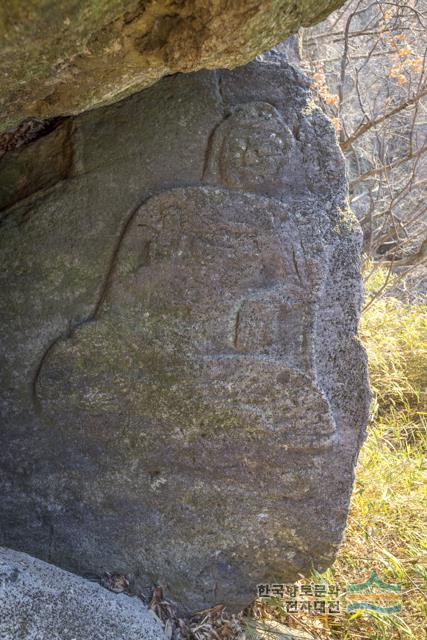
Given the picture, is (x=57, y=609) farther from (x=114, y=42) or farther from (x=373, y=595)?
(x=114, y=42)

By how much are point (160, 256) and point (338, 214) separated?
1.73ft

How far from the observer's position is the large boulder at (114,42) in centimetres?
120

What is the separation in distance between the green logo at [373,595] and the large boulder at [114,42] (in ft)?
5.17

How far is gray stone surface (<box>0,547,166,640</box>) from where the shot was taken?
149cm

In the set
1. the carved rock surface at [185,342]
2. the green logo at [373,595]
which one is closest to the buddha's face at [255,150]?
the carved rock surface at [185,342]

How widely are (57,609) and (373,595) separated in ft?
3.46

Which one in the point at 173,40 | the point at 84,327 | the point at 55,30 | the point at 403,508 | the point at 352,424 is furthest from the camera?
the point at 403,508

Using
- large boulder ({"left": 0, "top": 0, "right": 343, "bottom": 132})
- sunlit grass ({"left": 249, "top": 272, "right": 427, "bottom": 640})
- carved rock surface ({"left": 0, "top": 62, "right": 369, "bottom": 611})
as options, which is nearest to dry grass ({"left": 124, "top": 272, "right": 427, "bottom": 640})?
sunlit grass ({"left": 249, "top": 272, "right": 427, "bottom": 640})

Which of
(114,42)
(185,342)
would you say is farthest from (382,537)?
(114,42)

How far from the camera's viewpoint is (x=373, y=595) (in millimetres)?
2180

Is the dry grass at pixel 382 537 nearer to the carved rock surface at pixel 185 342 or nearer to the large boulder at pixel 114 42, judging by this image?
the carved rock surface at pixel 185 342

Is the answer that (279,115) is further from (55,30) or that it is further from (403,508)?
(403,508)

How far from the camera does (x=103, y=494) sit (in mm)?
2020

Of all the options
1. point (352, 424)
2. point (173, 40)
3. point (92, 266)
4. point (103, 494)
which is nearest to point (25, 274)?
point (92, 266)
